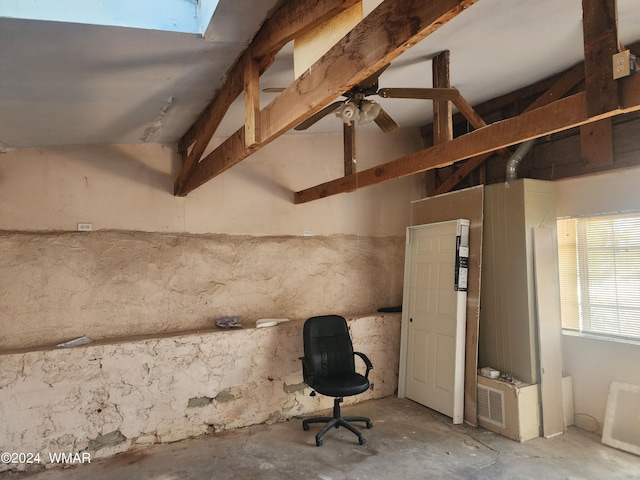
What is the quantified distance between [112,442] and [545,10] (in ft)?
14.5

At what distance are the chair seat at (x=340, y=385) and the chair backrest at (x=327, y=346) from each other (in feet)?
0.55

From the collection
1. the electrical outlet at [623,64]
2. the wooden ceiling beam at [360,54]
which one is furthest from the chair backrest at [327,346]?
the electrical outlet at [623,64]

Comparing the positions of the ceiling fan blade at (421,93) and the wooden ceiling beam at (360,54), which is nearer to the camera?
the wooden ceiling beam at (360,54)

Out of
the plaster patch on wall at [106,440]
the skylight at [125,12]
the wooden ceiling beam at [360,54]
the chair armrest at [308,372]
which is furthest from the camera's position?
the chair armrest at [308,372]

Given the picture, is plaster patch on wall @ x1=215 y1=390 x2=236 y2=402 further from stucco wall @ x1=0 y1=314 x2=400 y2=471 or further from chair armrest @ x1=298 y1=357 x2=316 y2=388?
chair armrest @ x1=298 y1=357 x2=316 y2=388

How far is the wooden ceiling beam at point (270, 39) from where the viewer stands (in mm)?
1733

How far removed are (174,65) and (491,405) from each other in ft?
11.9

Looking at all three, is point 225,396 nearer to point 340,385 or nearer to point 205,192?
point 340,385

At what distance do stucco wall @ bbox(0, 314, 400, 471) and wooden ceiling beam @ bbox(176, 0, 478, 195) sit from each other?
7.42 ft

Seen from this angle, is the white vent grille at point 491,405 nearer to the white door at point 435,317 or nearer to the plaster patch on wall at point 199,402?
the white door at point 435,317

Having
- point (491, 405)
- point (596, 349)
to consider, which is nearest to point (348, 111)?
point (491, 405)

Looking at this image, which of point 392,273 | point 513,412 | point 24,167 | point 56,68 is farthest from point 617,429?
point 24,167

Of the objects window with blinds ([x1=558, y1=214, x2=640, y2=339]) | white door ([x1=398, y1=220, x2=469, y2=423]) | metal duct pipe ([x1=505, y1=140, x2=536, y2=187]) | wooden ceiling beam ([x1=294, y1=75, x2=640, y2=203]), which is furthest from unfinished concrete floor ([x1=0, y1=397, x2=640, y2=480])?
metal duct pipe ([x1=505, y1=140, x2=536, y2=187])

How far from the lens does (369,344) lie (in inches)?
182
